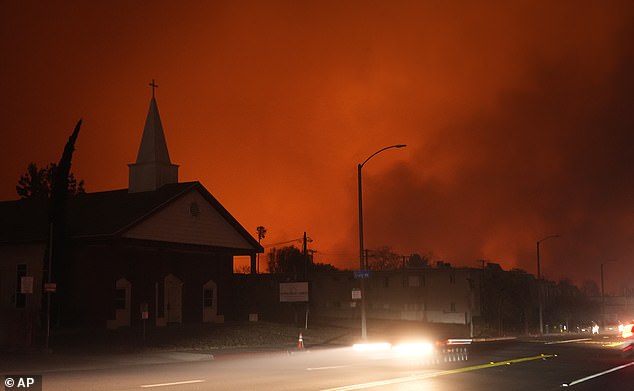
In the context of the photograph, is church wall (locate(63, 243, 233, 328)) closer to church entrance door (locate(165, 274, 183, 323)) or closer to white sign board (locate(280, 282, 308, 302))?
church entrance door (locate(165, 274, 183, 323))

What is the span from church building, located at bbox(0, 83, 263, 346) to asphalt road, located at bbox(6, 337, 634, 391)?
1737 centimetres

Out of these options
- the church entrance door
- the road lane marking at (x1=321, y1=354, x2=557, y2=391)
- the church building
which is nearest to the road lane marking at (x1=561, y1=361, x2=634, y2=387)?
the road lane marking at (x1=321, y1=354, x2=557, y2=391)

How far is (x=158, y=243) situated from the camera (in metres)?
46.4

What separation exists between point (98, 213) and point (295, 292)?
13047 millimetres

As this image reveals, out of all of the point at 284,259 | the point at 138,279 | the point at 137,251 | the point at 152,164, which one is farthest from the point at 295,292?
the point at 284,259

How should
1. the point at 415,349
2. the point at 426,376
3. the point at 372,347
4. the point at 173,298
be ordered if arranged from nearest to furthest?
the point at 426,376
the point at 415,349
the point at 372,347
the point at 173,298

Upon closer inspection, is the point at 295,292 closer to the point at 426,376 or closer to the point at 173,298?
the point at 173,298

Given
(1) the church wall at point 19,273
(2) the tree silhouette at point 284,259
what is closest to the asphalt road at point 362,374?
(1) the church wall at point 19,273

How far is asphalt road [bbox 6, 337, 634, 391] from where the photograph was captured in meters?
17.1

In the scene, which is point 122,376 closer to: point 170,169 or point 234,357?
point 234,357

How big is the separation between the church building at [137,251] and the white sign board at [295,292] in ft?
16.5

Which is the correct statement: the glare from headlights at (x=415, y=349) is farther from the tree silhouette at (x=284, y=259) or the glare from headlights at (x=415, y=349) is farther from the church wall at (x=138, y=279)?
the tree silhouette at (x=284, y=259)

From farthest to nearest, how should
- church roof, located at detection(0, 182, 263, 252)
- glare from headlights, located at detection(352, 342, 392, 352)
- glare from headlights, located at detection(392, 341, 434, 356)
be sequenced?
church roof, located at detection(0, 182, 263, 252)
glare from headlights, located at detection(352, 342, 392, 352)
glare from headlights, located at detection(392, 341, 434, 356)

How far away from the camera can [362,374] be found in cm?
2027
